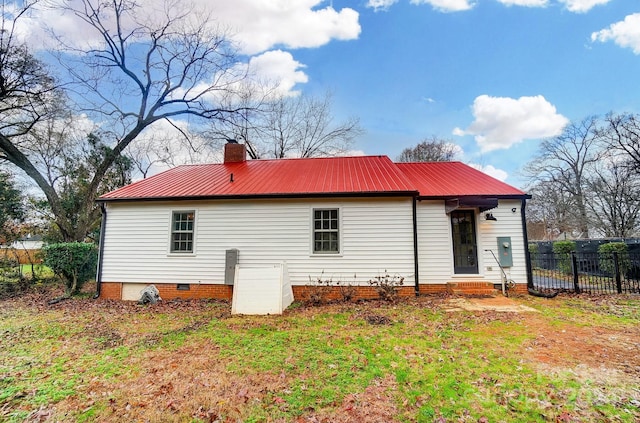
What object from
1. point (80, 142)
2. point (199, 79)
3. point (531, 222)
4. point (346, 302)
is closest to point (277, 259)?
point (346, 302)

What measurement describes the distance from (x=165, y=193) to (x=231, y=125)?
8.98m

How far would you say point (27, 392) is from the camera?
3.72 m

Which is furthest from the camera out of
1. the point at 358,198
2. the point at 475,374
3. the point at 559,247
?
the point at 559,247

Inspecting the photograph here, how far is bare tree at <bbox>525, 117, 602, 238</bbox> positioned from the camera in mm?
27547

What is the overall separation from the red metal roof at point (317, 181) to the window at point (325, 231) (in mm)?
707

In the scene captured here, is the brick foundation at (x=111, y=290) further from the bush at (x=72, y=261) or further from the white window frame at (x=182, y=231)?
the white window frame at (x=182, y=231)

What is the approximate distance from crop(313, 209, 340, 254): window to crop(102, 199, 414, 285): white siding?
176 mm

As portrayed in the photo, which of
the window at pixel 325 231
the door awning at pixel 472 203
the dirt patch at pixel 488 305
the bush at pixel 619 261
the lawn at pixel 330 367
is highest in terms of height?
the door awning at pixel 472 203

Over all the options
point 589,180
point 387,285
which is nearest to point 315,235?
point 387,285

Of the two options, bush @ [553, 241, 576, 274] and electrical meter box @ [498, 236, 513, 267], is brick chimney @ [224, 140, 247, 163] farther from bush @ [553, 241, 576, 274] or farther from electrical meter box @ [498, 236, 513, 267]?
bush @ [553, 241, 576, 274]

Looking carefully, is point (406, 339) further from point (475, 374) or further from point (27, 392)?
point (27, 392)

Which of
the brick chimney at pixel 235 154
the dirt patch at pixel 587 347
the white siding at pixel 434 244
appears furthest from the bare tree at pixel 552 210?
the brick chimney at pixel 235 154

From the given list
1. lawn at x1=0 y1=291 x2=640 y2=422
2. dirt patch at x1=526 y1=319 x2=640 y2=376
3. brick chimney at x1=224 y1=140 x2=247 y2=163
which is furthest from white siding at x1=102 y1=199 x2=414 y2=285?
brick chimney at x1=224 y1=140 x2=247 y2=163

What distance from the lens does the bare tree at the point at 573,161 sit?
27.5 metres
